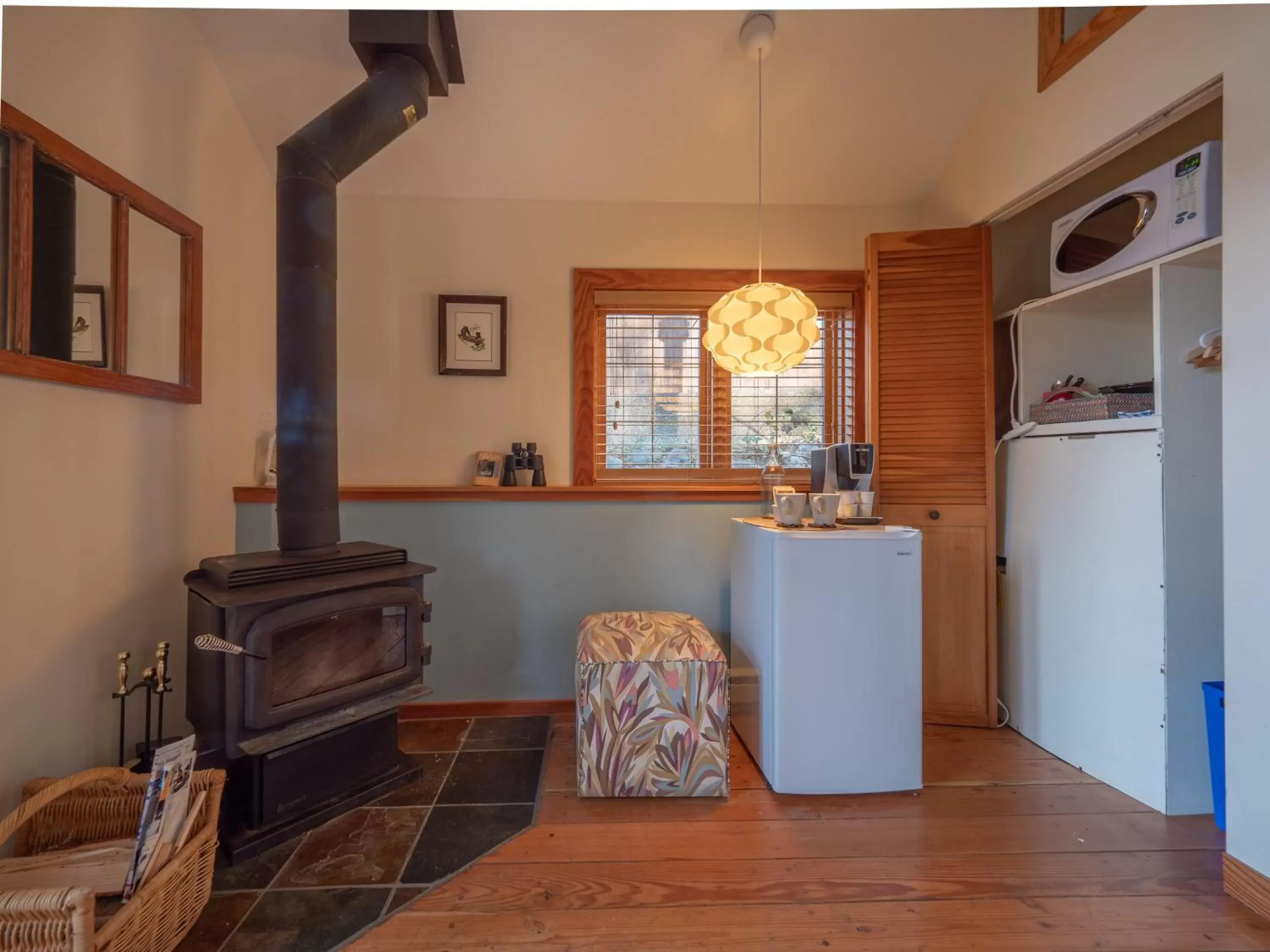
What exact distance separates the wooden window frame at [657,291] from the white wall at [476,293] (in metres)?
0.04

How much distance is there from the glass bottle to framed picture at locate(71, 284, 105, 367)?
2145 millimetres

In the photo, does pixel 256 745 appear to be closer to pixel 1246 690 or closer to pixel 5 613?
pixel 5 613

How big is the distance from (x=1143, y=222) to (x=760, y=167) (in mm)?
1349

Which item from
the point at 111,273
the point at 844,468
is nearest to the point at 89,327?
the point at 111,273

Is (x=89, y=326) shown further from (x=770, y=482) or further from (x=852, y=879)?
(x=852, y=879)

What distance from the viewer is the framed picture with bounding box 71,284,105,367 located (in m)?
1.59

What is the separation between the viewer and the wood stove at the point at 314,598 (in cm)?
156

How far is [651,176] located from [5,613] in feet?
8.31

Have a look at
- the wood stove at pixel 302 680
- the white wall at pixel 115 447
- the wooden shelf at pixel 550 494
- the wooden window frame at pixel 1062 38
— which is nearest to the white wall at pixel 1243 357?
the wooden window frame at pixel 1062 38

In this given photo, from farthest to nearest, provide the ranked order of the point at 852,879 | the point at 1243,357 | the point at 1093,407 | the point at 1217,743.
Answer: the point at 1093,407
the point at 1217,743
the point at 852,879
the point at 1243,357

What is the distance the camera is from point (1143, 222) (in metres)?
1.75

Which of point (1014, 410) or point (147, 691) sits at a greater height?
point (1014, 410)

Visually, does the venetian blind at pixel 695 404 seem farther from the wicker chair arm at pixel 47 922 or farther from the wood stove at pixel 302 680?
the wicker chair arm at pixel 47 922

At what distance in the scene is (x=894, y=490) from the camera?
2.30 meters
